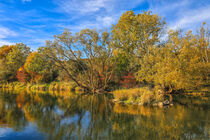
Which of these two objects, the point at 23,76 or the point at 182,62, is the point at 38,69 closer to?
the point at 23,76

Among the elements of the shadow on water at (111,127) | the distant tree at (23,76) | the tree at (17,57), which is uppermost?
the tree at (17,57)

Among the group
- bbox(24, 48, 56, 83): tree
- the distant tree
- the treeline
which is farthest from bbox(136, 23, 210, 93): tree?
the distant tree

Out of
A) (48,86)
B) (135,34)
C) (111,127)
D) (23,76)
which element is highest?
(135,34)

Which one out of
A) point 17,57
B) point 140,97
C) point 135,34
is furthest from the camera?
point 17,57

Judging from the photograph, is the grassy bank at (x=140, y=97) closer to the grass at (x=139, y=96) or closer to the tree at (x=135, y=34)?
the grass at (x=139, y=96)

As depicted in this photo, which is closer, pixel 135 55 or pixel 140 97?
pixel 140 97

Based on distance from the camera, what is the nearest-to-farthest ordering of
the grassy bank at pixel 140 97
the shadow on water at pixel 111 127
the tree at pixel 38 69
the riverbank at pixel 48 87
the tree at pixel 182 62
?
the shadow on water at pixel 111 127 < the grassy bank at pixel 140 97 < the tree at pixel 182 62 < the riverbank at pixel 48 87 < the tree at pixel 38 69

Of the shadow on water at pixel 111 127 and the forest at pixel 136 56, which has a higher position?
the forest at pixel 136 56

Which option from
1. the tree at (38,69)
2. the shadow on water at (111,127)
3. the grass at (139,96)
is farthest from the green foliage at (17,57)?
the shadow on water at (111,127)

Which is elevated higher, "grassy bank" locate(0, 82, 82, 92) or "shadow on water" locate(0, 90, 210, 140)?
"grassy bank" locate(0, 82, 82, 92)

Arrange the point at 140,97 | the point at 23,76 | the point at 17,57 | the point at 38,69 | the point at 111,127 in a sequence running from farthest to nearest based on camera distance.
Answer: the point at 17,57 → the point at 23,76 → the point at 38,69 → the point at 140,97 → the point at 111,127

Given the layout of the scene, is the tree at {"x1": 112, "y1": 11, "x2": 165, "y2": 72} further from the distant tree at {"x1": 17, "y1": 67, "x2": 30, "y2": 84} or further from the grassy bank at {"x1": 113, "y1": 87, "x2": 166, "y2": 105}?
the distant tree at {"x1": 17, "y1": 67, "x2": 30, "y2": 84}

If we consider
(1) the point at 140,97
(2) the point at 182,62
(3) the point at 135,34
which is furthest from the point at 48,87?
(2) the point at 182,62

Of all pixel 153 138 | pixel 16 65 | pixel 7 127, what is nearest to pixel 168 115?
pixel 153 138
